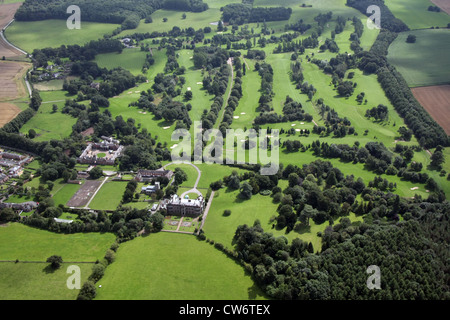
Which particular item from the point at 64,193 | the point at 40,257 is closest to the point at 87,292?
the point at 40,257

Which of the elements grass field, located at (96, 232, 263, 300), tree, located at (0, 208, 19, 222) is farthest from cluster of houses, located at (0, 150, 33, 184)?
grass field, located at (96, 232, 263, 300)

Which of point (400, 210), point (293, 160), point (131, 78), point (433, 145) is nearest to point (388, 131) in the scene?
point (433, 145)

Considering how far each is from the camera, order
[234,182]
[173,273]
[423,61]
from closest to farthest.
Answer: [173,273] → [234,182] → [423,61]

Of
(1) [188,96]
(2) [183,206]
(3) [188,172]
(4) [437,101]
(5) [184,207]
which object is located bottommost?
(3) [188,172]

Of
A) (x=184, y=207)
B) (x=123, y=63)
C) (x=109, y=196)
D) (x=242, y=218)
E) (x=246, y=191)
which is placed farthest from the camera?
(x=123, y=63)

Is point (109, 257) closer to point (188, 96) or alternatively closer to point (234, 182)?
point (234, 182)

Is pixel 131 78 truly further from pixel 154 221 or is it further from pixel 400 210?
pixel 400 210

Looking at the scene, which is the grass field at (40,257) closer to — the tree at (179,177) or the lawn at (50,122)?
the tree at (179,177)
